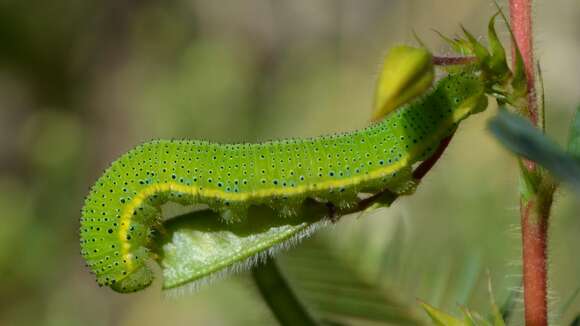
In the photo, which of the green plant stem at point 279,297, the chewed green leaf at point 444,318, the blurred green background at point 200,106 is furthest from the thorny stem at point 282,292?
the blurred green background at point 200,106

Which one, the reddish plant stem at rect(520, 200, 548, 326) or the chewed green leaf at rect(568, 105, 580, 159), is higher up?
the chewed green leaf at rect(568, 105, 580, 159)

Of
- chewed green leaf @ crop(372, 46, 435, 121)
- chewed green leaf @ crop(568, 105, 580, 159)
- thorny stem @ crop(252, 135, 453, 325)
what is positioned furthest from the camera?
thorny stem @ crop(252, 135, 453, 325)

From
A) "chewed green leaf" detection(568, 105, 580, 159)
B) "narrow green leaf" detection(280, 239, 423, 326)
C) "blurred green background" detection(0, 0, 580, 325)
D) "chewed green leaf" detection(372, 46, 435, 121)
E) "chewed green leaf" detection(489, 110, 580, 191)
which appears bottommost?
"blurred green background" detection(0, 0, 580, 325)

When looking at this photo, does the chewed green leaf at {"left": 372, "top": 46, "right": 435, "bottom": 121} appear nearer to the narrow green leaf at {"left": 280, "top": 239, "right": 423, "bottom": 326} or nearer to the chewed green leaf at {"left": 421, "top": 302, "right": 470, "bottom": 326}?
the chewed green leaf at {"left": 421, "top": 302, "right": 470, "bottom": 326}

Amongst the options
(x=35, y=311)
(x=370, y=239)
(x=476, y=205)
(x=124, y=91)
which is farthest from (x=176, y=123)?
(x=370, y=239)

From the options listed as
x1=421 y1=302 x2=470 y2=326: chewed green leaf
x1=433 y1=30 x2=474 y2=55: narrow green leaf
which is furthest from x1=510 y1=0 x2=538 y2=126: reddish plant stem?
x1=421 y1=302 x2=470 y2=326: chewed green leaf

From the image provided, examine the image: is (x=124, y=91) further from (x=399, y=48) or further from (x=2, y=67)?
(x=399, y=48)

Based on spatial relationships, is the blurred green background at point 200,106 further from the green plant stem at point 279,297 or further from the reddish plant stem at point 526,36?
the reddish plant stem at point 526,36
